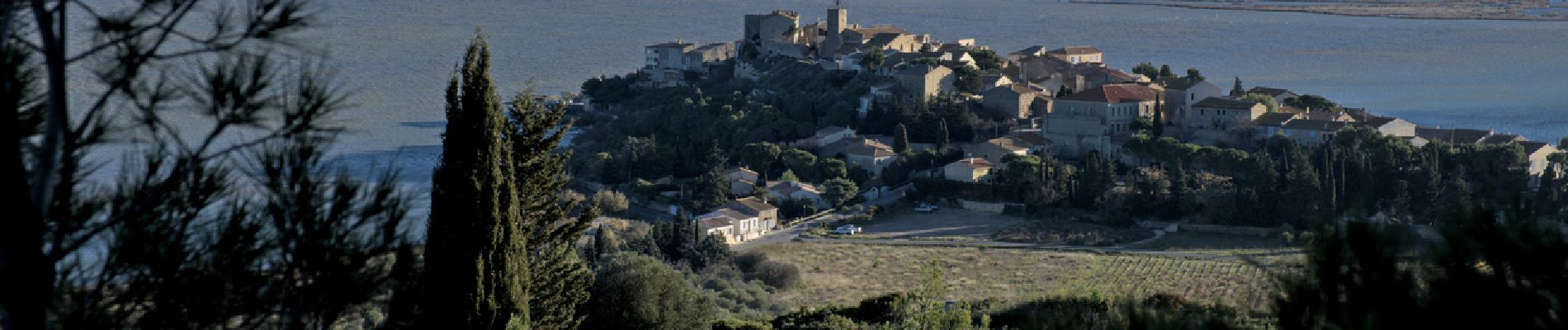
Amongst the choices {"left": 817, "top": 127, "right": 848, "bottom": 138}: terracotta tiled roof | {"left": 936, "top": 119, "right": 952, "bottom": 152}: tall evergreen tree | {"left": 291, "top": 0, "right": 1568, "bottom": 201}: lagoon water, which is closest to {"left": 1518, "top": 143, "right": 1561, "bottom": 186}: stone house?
{"left": 291, "top": 0, "right": 1568, "bottom": 201}: lagoon water

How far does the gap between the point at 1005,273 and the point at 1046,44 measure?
48689 millimetres

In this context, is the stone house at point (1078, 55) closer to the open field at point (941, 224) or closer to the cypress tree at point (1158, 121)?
the cypress tree at point (1158, 121)

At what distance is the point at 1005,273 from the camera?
25828 mm

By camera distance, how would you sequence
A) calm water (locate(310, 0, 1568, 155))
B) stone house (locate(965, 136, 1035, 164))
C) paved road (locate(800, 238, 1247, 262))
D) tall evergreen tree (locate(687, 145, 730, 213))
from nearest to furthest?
paved road (locate(800, 238, 1247, 262)) → tall evergreen tree (locate(687, 145, 730, 213)) → stone house (locate(965, 136, 1035, 164)) → calm water (locate(310, 0, 1568, 155))

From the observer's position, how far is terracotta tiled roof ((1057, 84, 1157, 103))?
119 feet

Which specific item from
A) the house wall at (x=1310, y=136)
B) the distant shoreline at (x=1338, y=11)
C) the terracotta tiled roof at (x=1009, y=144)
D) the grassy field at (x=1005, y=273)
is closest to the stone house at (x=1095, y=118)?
the terracotta tiled roof at (x=1009, y=144)

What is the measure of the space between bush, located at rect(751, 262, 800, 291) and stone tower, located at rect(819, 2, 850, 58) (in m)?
21.9

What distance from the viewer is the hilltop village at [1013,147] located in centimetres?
3053

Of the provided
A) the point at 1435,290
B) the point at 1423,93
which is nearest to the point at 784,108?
the point at 1423,93

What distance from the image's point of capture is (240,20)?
15.5ft

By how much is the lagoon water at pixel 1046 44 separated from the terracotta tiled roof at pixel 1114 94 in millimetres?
11967

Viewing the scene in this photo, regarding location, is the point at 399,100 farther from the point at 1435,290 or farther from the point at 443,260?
the point at 1435,290

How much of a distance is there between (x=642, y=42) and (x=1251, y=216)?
46516mm

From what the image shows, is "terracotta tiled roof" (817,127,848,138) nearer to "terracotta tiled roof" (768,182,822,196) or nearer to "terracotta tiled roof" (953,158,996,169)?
"terracotta tiled roof" (768,182,822,196)
